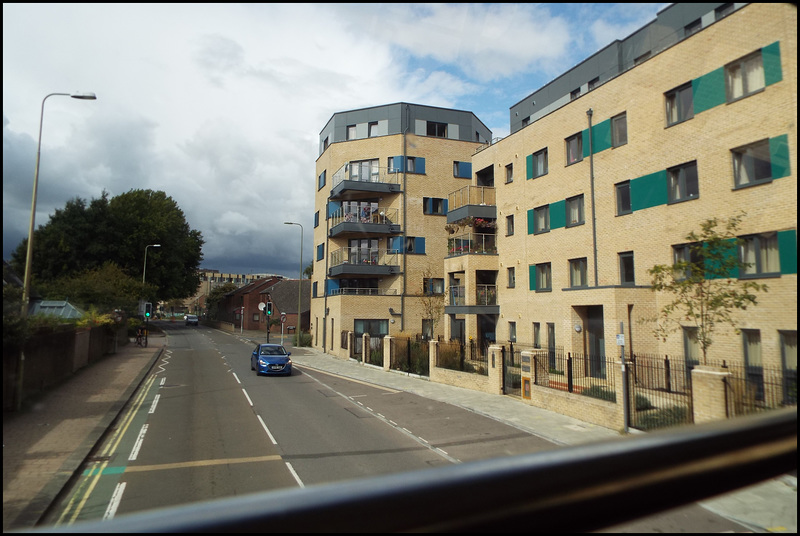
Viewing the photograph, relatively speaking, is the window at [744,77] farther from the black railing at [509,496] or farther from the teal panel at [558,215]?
the black railing at [509,496]

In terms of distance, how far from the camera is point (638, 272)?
17078 mm

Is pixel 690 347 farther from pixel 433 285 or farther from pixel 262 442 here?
pixel 433 285

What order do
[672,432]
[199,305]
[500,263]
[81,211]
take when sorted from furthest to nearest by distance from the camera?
[199,305] < [500,263] < [81,211] < [672,432]

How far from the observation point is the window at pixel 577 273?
20.3 meters

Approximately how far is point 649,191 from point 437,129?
21.0 meters

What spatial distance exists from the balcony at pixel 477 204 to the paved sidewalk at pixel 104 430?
30.2ft

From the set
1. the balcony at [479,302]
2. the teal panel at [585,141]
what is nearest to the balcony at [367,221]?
the balcony at [479,302]

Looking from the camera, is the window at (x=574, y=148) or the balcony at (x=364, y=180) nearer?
the window at (x=574, y=148)

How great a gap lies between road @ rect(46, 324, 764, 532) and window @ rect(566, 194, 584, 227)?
31.7 ft

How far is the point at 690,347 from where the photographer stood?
1451 cm

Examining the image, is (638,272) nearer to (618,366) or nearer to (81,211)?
(618,366)

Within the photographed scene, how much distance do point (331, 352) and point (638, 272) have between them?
22725 mm

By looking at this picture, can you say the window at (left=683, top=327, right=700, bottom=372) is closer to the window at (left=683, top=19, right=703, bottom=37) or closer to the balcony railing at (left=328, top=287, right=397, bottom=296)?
the window at (left=683, top=19, right=703, bottom=37)

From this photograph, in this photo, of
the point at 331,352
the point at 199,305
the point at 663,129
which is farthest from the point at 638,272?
the point at 199,305
